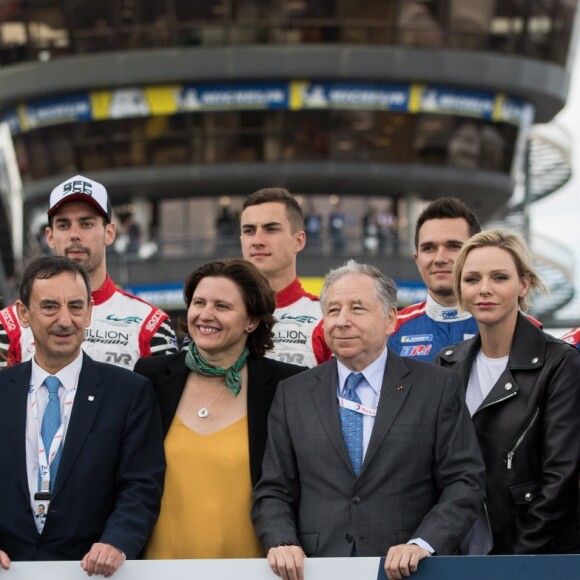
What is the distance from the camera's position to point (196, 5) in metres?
38.4

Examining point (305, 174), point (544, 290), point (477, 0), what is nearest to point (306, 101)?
point (305, 174)

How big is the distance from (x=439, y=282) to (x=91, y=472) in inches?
110

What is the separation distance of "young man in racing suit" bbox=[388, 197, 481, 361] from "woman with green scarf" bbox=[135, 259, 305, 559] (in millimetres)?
1575

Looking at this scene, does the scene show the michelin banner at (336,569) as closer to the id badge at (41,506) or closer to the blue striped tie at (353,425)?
the id badge at (41,506)

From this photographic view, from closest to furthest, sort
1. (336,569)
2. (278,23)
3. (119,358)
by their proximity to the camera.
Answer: (336,569), (119,358), (278,23)

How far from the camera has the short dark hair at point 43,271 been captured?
5.83 meters

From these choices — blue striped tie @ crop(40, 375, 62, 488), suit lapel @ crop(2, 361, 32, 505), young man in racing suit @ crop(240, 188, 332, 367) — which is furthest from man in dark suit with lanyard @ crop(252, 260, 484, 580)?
young man in racing suit @ crop(240, 188, 332, 367)

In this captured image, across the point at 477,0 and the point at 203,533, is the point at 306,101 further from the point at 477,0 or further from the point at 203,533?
the point at 203,533

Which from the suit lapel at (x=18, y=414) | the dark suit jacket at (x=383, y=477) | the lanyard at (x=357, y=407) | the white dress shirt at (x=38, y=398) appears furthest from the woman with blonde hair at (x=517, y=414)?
the suit lapel at (x=18, y=414)

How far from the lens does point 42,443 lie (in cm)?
569

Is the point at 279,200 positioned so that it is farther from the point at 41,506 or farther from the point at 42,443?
the point at 41,506

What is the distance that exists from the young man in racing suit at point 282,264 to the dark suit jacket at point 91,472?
72.6 inches

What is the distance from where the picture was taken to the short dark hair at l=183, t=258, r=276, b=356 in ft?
20.3

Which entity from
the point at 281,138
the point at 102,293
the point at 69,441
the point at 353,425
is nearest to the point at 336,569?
the point at 353,425
